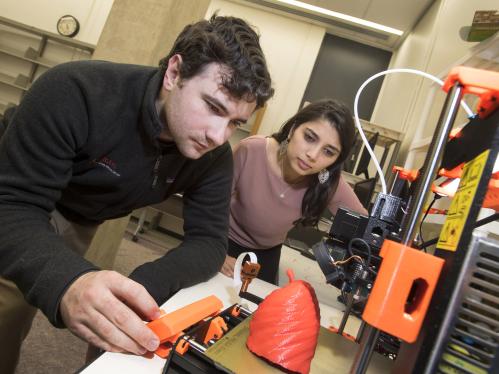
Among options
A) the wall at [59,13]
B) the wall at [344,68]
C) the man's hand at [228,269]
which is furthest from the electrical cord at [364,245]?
the wall at [59,13]

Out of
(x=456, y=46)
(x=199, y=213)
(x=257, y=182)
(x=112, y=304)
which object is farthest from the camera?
(x=456, y=46)

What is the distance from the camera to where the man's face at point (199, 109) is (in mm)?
865

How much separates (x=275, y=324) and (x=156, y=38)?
1.54 meters

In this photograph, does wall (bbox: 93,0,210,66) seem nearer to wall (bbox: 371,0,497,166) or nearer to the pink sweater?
the pink sweater

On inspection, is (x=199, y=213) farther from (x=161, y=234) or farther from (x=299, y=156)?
(x=161, y=234)

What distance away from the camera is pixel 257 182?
163 centimetres

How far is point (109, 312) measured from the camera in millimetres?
554

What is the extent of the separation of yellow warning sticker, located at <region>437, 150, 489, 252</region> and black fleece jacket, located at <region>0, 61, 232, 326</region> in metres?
0.56

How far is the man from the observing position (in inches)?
23.0

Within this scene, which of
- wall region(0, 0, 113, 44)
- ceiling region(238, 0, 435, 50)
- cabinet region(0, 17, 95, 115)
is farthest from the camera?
wall region(0, 0, 113, 44)

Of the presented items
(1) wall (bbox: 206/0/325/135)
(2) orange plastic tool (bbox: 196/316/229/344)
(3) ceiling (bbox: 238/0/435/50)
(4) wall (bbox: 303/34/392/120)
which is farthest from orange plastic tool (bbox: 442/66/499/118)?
(4) wall (bbox: 303/34/392/120)

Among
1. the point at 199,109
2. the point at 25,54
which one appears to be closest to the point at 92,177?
the point at 199,109

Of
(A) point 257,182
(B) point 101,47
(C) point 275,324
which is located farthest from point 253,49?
(B) point 101,47

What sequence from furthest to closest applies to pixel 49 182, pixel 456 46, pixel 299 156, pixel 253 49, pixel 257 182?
pixel 456 46, pixel 257 182, pixel 299 156, pixel 253 49, pixel 49 182
